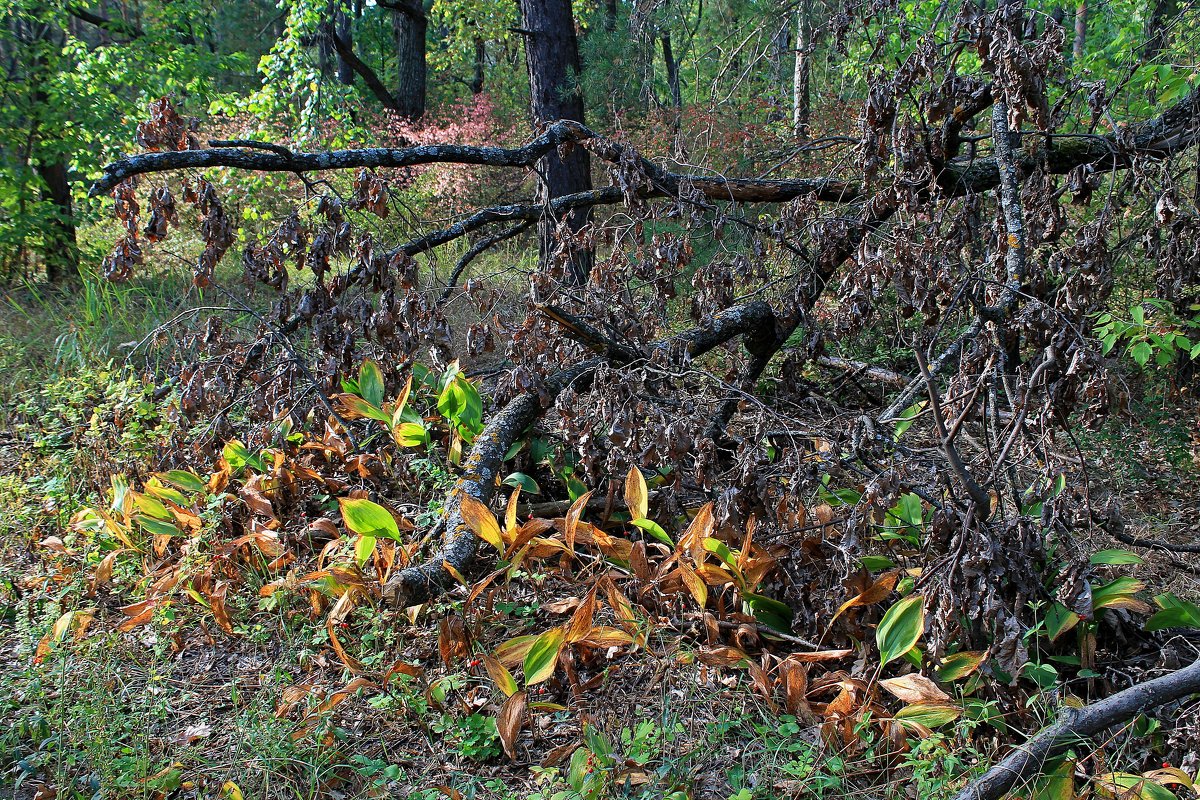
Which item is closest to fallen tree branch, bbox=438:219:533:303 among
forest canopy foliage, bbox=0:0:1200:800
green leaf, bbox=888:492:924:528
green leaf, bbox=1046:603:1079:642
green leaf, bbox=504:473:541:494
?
forest canopy foliage, bbox=0:0:1200:800

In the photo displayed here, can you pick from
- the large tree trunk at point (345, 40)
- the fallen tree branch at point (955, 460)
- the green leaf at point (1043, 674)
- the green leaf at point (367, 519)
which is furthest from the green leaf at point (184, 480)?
the large tree trunk at point (345, 40)

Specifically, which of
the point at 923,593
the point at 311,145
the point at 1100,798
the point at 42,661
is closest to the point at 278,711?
the point at 42,661

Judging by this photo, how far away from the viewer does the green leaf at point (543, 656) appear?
2.43m

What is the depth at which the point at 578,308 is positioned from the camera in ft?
11.9

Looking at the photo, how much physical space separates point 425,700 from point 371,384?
5.60ft

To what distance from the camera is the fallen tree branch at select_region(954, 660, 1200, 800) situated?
1966 millimetres

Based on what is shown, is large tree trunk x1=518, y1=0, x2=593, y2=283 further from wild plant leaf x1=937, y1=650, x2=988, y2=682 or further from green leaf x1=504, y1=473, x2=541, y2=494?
wild plant leaf x1=937, y1=650, x2=988, y2=682

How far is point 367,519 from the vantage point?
2.93 meters

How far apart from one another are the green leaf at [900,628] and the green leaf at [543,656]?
38.0 inches

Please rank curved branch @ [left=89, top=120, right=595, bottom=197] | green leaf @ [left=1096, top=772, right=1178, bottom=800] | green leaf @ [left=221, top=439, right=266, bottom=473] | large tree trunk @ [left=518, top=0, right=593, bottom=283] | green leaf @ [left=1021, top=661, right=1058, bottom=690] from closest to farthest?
green leaf @ [left=1096, top=772, right=1178, bottom=800] → green leaf @ [left=1021, top=661, right=1058, bottom=690] → curved branch @ [left=89, top=120, right=595, bottom=197] → green leaf @ [left=221, top=439, right=266, bottom=473] → large tree trunk @ [left=518, top=0, right=593, bottom=283]

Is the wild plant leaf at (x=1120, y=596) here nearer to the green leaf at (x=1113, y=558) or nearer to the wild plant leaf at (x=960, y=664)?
the green leaf at (x=1113, y=558)

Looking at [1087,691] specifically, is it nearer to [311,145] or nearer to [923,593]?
[923,593]

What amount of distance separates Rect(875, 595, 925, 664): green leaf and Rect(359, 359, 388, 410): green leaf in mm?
2406

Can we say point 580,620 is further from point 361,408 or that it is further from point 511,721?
point 361,408
